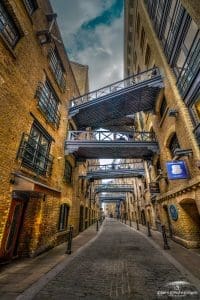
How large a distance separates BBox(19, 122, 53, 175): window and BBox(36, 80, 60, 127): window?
3.58 ft

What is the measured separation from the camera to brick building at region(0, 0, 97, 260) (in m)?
5.39

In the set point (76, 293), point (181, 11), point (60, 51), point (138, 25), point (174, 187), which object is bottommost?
point (76, 293)

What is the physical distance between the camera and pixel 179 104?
7402 mm

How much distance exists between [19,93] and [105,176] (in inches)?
518

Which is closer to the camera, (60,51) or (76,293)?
(76,293)

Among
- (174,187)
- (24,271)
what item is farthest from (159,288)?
(174,187)

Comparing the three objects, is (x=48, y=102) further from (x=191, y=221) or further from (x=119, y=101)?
(x=191, y=221)

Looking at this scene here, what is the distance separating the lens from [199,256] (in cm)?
579

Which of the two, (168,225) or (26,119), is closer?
(26,119)

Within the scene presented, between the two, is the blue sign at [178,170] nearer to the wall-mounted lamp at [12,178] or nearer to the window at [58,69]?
the wall-mounted lamp at [12,178]

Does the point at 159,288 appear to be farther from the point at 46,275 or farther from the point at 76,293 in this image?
the point at 46,275

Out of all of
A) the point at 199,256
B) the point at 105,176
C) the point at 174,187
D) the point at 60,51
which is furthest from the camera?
Result: the point at 105,176

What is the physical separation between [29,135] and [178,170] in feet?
22.5

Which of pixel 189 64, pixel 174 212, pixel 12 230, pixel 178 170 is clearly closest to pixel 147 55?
pixel 189 64
